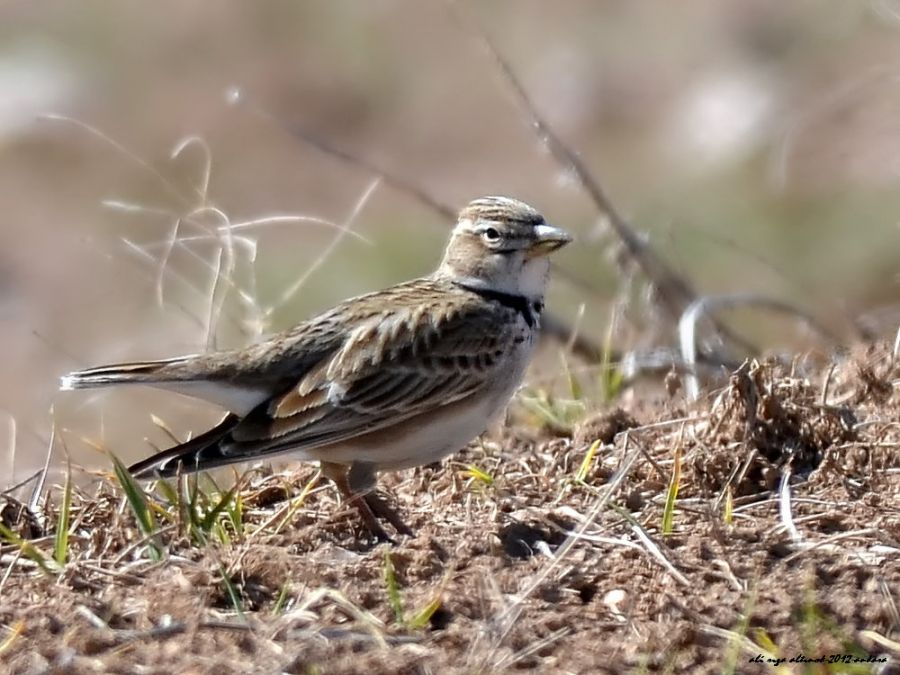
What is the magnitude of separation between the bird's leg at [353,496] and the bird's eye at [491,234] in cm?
116

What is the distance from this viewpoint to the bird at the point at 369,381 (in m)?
5.83

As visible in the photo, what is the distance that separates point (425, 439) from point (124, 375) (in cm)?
109

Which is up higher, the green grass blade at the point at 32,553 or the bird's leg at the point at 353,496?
the green grass blade at the point at 32,553

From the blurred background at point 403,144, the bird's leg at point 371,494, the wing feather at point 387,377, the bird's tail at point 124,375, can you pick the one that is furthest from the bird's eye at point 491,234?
the blurred background at point 403,144

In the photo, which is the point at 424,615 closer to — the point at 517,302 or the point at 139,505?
the point at 139,505

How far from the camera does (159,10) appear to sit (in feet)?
81.1

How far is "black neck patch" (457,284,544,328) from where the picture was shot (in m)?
6.41

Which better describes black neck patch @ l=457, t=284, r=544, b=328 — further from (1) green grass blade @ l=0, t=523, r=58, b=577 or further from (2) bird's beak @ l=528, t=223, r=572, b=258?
(1) green grass blade @ l=0, t=523, r=58, b=577

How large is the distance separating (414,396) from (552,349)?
6.33 m

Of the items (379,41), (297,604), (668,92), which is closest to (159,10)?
(379,41)

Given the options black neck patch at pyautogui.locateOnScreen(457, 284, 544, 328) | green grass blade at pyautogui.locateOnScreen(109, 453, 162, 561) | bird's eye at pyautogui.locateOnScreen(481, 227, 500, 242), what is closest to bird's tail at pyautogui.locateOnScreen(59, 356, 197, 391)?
green grass blade at pyautogui.locateOnScreen(109, 453, 162, 561)

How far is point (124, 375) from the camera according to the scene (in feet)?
19.4

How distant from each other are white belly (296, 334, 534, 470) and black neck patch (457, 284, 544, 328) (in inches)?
16.8

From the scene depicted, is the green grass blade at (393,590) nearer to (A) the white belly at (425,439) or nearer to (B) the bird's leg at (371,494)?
(B) the bird's leg at (371,494)
